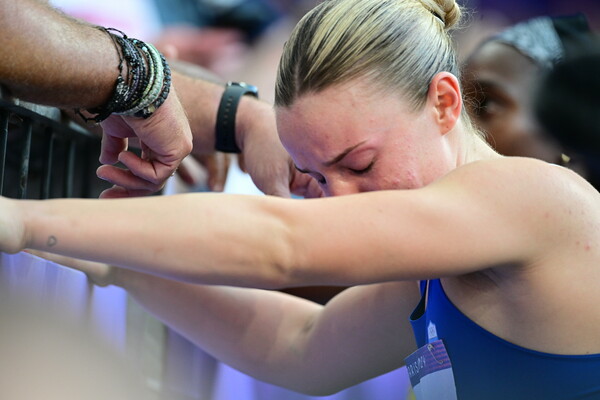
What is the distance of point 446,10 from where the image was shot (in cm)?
142

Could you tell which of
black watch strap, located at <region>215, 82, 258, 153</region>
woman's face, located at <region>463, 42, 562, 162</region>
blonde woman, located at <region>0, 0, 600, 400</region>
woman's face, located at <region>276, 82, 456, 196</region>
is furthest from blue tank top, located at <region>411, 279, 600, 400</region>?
woman's face, located at <region>463, 42, 562, 162</region>

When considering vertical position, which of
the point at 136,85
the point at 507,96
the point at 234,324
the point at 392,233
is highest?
the point at 136,85

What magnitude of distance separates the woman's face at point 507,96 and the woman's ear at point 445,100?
53.3 inches

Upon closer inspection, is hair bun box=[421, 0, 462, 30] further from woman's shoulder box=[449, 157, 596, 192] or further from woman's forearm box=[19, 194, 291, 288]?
woman's forearm box=[19, 194, 291, 288]

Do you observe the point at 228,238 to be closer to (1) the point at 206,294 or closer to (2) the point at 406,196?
(2) the point at 406,196

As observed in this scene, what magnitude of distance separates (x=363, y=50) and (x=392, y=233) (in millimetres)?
372

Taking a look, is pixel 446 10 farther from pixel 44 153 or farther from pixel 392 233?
pixel 44 153

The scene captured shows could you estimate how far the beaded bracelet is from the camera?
4.23 ft

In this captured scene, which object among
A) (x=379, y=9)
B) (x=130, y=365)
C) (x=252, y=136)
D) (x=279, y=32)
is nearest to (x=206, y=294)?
(x=130, y=365)

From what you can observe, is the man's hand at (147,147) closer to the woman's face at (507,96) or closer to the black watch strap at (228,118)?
the black watch strap at (228,118)

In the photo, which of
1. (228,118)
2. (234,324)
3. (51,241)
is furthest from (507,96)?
(51,241)

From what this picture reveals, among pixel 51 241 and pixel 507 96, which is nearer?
pixel 51 241

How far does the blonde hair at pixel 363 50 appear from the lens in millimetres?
1263

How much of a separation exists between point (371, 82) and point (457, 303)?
38 cm
